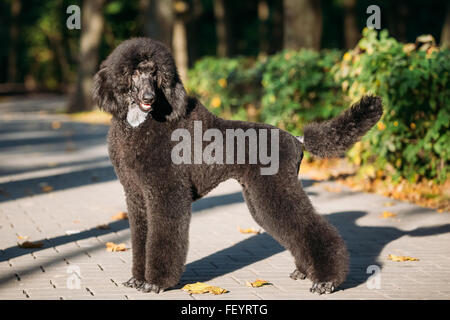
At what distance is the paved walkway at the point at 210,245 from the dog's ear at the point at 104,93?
1.30 meters

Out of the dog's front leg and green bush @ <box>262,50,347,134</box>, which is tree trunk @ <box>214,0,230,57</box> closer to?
green bush @ <box>262,50,347,134</box>

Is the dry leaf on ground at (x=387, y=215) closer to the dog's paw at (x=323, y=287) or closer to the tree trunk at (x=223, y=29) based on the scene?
the dog's paw at (x=323, y=287)

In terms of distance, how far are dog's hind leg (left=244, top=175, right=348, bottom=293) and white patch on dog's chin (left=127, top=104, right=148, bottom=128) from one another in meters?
0.90

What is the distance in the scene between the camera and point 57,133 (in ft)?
53.0

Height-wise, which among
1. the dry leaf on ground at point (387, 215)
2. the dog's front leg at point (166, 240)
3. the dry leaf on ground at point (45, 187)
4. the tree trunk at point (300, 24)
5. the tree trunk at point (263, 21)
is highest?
the tree trunk at point (263, 21)

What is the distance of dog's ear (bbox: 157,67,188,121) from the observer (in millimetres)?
4238

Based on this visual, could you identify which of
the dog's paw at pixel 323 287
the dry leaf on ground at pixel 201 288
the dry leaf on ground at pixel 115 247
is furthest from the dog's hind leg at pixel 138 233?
the dog's paw at pixel 323 287

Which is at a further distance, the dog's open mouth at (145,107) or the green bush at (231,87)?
the green bush at (231,87)

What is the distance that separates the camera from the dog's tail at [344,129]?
Answer: 4410 mm

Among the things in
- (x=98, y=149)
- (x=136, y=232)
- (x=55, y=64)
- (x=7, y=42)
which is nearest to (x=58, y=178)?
(x=98, y=149)

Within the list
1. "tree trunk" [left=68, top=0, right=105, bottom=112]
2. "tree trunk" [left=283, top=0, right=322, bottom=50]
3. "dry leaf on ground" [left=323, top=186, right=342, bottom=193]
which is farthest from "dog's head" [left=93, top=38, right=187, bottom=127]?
"tree trunk" [left=68, top=0, right=105, bottom=112]

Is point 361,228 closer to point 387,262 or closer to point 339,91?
point 387,262

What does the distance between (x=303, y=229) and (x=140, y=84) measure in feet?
4.87
